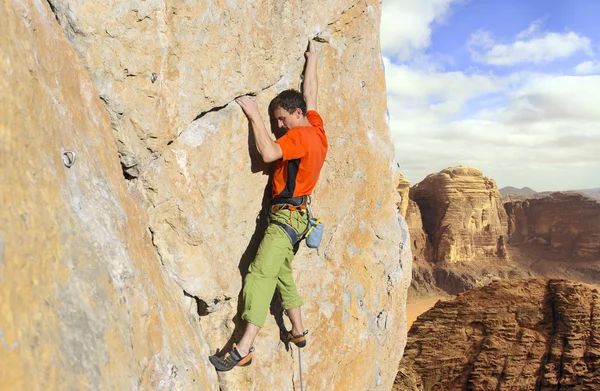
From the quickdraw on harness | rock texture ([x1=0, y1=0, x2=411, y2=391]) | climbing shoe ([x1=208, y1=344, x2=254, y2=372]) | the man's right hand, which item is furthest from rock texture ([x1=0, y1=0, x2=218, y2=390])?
the man's right hand

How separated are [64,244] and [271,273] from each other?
162cm

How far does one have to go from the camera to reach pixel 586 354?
35.4 ft

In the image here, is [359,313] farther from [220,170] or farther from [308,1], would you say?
[308,1]

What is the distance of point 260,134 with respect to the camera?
9.96 ft

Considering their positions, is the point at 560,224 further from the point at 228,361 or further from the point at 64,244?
the point at 64,244

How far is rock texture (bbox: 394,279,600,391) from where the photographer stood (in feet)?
35.1

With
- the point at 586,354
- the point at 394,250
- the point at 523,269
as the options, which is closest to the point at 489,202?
the point at 523,269

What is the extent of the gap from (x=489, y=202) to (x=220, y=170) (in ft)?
93.9

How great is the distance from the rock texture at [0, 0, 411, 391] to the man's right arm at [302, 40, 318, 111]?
81 millimetres

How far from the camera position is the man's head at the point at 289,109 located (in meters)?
3.26

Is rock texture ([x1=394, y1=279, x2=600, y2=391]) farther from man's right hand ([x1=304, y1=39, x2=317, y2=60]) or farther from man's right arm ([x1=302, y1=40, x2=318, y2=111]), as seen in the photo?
man's right hand ([x1=304, y1=39, x2=317, y2=60])

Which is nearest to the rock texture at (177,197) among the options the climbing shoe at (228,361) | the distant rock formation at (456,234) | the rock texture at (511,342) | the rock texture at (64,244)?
the rock texture at (64,244)

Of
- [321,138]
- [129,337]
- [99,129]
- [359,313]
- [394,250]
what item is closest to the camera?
[129,337]

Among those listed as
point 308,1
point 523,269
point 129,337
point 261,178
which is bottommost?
point 523,269
